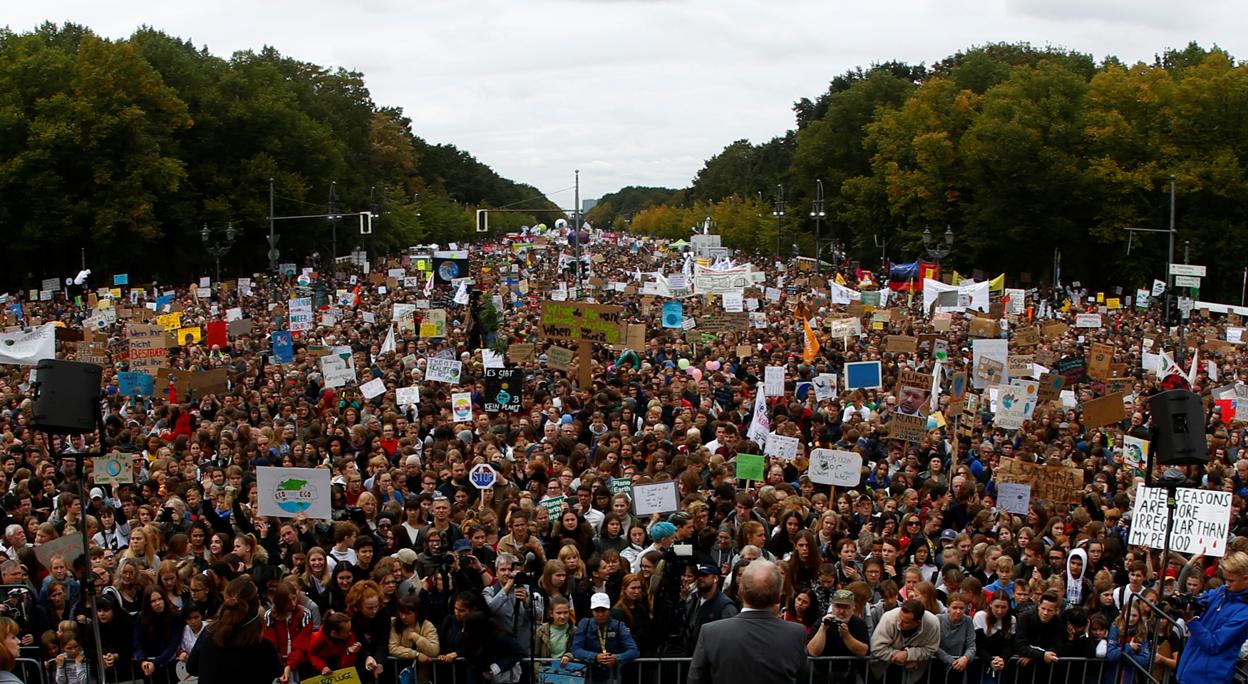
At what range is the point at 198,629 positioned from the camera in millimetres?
8742

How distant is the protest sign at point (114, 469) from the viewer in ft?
44.0

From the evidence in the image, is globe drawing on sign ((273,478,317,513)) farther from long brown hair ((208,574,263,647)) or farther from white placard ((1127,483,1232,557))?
white placard ((1127,483,1232,557))

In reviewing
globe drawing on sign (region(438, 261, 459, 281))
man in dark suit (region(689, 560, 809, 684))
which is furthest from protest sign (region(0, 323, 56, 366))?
globe drawing on sign (region(438, 261, 459, 281))

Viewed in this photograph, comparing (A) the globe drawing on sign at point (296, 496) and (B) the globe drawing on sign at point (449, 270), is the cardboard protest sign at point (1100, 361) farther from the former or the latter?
(B) the globe drawing on sign at point (449, 270)

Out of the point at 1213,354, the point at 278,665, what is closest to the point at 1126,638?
the point at 278,665

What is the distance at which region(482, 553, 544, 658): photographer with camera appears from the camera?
8461 mm

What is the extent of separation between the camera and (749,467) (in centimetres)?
1363

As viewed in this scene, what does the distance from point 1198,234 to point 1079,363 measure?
113 ft

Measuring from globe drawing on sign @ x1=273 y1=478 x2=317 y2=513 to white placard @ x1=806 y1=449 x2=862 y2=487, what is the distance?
15.9ft

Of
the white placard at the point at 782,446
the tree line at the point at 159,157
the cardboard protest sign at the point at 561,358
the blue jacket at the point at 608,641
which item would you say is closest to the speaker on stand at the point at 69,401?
the blue jacket at the point at 608,641

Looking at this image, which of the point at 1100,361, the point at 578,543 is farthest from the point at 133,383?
the point at 1100,361

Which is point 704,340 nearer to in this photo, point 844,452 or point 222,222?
point 844,452

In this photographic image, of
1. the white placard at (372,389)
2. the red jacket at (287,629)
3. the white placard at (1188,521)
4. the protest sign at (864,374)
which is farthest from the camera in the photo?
the protest sign at (864,374)

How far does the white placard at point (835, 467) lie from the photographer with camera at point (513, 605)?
5.20 meters
